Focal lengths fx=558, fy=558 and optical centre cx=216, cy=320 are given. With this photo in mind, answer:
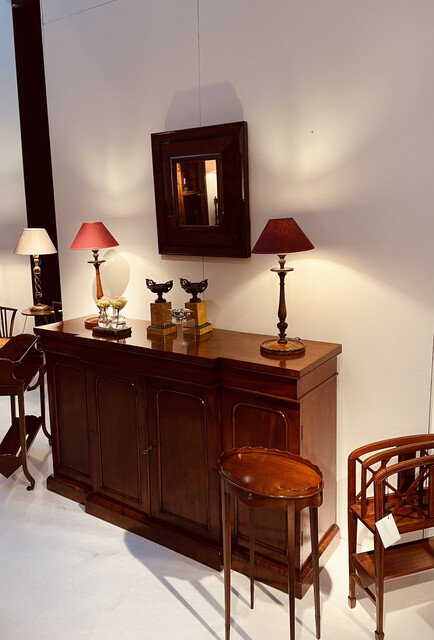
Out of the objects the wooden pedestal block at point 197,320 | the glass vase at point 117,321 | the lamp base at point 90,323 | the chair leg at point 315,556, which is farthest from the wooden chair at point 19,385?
the chair leg at point 315,556

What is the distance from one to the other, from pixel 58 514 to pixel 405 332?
2332 millimetres

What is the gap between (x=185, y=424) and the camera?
2.93 meters

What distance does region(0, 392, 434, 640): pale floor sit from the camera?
8.05 feet

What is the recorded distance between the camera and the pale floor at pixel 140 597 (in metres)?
2.46

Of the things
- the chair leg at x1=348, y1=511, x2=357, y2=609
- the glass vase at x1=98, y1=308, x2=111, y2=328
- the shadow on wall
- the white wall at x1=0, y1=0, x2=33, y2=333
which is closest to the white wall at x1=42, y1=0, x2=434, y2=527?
the shadow on wall

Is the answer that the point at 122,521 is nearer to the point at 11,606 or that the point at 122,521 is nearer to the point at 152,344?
the point at 11,606

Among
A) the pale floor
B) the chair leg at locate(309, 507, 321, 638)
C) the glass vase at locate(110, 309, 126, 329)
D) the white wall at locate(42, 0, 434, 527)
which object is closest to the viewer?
the chair leg at locate(309, 507, 321, 638)

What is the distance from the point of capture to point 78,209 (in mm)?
3926

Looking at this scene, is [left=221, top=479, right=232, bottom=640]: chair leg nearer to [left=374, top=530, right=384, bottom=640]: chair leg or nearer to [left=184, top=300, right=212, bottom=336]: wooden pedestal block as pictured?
[left=374, top=530, right=384, bottom=640]: chair leg

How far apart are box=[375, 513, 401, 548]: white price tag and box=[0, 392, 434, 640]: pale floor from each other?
48cm

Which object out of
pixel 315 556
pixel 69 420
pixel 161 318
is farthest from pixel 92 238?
pixel 315 556

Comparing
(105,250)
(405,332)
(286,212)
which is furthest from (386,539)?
(105,250)

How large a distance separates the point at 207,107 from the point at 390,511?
229cm

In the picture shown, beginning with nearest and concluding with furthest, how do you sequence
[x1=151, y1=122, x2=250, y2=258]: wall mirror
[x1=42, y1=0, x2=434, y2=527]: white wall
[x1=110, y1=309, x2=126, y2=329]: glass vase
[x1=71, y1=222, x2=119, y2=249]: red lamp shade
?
[x1=42, y1=0, x2=434, y2=527]: white wall, [x1=151, y1=122, x2=250, y2=258]: wall mirror, [x1=110, y1=309, x2=126, y2=329]: glass vase, [x1=71, y1=222, x2=119, y2=249]: red lamp shade
